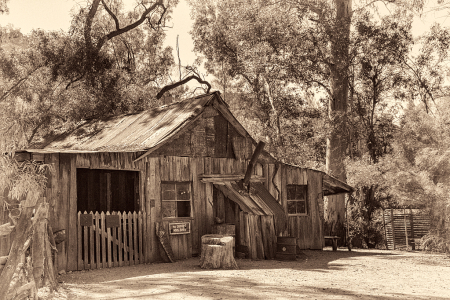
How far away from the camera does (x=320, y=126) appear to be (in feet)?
74.0

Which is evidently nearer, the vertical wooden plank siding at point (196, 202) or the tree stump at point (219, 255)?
the tree stump at point (219, 255)

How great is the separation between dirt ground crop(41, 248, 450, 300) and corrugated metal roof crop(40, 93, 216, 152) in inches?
127

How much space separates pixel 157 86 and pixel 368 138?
12990 millimetres

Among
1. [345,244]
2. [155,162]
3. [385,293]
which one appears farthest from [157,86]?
[385,293]

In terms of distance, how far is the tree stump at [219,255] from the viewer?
11.9 m

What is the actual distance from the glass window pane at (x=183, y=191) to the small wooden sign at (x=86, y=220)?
289cm

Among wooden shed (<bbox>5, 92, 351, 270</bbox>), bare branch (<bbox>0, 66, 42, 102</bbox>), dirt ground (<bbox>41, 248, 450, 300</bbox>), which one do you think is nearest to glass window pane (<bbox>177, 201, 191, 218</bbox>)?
wooden shed (<bbox>5, 92, 351, 270</bbox>)

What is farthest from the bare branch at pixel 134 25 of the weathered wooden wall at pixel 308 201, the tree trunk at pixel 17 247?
the tree trunk at pixel 17 247

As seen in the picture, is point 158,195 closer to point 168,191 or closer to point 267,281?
point 168,191

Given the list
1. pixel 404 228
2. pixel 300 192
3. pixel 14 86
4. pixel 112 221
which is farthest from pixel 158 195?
pixel 14 86

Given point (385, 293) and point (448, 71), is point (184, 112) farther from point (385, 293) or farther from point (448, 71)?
point (448, 71)

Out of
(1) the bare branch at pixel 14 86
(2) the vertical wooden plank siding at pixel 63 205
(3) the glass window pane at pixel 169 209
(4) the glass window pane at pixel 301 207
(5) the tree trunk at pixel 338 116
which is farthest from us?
(1) the bare branch at pixel 14 86

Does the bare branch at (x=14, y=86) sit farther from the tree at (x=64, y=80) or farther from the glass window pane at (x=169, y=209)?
the glass window pane at (x=169, y=209)

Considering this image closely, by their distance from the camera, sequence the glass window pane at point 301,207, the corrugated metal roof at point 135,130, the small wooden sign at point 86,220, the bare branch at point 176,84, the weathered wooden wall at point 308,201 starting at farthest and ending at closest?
the bare branch at point 176,84 → the glass window pane at point 301,207 → the weathered wooden wall at point 308,201 → the corrugated metal roof at point 135,130 → the small wooden sign at point 86,220
